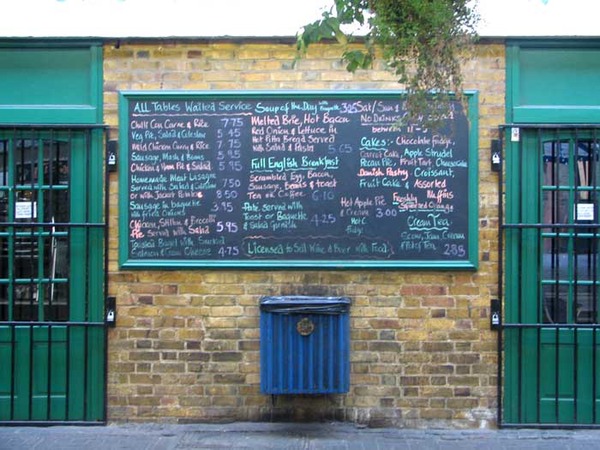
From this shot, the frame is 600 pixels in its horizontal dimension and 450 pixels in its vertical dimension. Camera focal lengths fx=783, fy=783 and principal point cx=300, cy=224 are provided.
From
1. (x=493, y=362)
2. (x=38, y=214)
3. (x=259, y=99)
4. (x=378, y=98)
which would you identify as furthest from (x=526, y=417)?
(x=38, y=214)

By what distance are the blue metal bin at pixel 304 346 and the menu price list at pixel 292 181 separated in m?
0.48

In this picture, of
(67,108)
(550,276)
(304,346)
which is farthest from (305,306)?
(67,108)

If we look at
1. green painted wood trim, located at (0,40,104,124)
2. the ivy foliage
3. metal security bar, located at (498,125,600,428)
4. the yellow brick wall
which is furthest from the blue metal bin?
green painted wood trim, located at (0,40,104,124)

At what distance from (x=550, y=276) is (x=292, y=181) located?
2.19 m

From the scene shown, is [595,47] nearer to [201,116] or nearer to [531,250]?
[531,250]

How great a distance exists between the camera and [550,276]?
20.5 feet

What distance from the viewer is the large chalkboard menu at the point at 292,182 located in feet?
20.3

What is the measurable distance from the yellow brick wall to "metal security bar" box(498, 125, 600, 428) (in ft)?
0.50

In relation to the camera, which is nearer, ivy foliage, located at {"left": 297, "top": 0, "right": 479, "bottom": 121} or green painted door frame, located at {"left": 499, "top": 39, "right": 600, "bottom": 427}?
ivy foliage, located at {"left": 297, "top": 0, "right": 479, "bottom": 121}

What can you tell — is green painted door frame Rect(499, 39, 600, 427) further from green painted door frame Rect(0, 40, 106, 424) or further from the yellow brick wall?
green painted door frame Rect(0, 40, 106, 424)

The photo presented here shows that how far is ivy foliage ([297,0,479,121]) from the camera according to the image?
4391 millimetres

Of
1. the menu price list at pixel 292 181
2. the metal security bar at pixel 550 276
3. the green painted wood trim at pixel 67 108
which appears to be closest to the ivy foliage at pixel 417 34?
the menu price list at pixel 292 181

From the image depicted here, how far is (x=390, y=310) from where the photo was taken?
245 inches

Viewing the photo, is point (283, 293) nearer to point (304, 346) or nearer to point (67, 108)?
point (304, 346)
